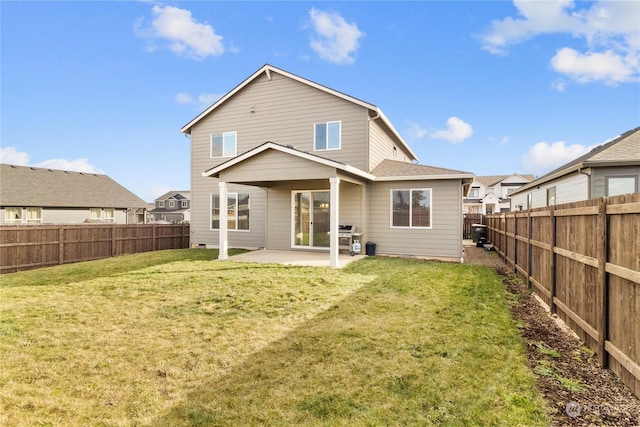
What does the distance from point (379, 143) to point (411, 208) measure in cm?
331

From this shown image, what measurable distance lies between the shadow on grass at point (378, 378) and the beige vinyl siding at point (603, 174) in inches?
385

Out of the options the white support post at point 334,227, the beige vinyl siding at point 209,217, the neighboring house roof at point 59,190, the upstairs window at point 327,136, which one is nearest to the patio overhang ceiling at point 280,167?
the white support post at point 334,227

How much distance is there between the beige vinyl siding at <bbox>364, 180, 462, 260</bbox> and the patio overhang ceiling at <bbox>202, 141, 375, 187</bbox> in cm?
152

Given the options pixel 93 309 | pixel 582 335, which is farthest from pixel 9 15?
pixel 582 335

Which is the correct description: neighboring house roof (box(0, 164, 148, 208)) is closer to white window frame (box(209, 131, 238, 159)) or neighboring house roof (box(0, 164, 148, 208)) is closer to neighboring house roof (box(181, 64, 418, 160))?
neighboring house roof (box(181, 64, 418, 160))

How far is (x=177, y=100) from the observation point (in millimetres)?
18859

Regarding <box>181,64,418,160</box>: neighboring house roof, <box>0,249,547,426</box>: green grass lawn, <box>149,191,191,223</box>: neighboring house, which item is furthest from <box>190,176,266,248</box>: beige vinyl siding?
<box>149,191,191,223</box>: neighboring house

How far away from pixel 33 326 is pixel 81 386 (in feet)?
8.08

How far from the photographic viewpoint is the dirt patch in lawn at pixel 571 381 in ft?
8.44

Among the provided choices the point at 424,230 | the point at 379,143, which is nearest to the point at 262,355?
the point at 424,230

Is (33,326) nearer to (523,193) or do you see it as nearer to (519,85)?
(519,85)

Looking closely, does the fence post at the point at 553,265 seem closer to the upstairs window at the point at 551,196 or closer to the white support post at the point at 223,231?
the white support post at the point at 223,231

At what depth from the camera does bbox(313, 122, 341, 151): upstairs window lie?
1226cm

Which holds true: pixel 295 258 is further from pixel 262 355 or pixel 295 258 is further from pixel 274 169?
pixel 262 355
